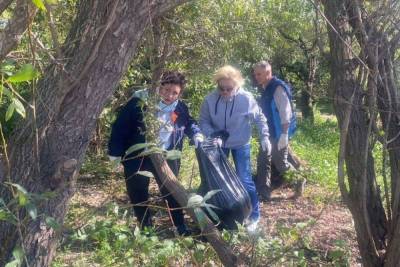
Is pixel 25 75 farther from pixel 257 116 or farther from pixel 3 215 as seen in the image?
pixel 257 116

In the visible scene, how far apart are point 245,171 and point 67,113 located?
334cm

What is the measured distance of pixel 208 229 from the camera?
13.5 feet

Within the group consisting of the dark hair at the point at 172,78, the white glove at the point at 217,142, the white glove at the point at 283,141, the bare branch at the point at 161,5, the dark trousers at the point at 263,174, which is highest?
the bare branch at the point at 161,5

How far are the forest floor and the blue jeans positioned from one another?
0.18 meters

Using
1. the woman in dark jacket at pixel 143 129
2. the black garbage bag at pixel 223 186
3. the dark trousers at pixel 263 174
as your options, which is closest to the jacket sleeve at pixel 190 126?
the woman in dark jacket at pixel 143 129

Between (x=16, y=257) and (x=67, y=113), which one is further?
(x=67, y=113)

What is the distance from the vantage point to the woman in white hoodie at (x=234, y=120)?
217 inches

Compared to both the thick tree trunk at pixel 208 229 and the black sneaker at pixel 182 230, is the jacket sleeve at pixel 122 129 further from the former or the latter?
the black sneaker at pixel 182 230

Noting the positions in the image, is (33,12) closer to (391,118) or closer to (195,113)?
(391,118)

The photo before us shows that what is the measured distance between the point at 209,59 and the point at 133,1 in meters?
2.59

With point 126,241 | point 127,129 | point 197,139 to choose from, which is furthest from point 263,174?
point 126,241

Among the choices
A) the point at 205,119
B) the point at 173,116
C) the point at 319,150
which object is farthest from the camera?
the point at 319,150

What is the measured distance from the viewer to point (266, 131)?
5895 mm

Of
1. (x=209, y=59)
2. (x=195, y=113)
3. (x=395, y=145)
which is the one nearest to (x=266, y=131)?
(x=209, y=59)
